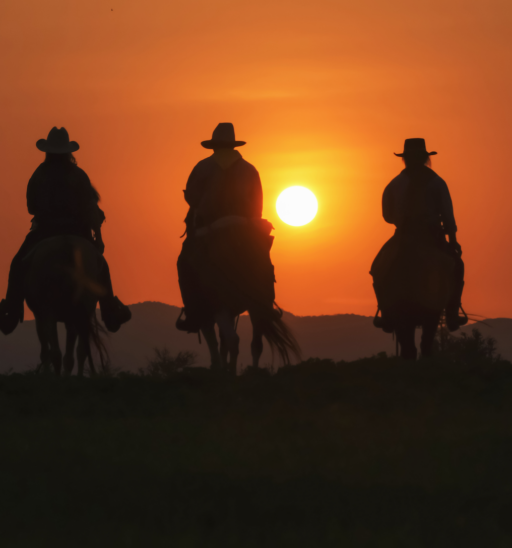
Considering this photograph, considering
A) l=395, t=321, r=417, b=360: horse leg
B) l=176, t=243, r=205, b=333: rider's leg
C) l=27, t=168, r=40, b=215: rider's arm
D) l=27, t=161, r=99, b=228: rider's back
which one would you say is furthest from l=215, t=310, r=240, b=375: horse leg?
l=27, t=168, r=40, b=215: rider's arm

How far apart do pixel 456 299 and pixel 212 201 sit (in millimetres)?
3227

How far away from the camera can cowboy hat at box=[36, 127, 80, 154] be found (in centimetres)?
1065

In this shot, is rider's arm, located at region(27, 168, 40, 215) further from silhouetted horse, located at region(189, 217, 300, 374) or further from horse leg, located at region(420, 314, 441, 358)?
horse leg, located at region(420, 314, 441, 358)

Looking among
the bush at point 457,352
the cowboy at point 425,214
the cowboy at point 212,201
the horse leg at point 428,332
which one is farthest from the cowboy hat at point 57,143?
the bush at point 457,352

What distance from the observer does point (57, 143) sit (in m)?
10.7

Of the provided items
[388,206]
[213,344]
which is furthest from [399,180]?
[213,344]

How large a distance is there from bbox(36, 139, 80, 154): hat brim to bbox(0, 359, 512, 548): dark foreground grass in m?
3.25

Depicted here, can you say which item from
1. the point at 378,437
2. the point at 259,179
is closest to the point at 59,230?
the point at 259,179

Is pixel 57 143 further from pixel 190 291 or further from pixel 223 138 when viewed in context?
pixel 190 291

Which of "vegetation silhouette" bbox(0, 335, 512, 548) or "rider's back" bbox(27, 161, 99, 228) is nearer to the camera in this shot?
"vegetation silhouette" bbox(0, 335, 512, 548)

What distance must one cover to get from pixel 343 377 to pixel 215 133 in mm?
3294

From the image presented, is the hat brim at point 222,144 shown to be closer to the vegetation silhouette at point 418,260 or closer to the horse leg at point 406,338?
the vegetation silhouette at point 418,260

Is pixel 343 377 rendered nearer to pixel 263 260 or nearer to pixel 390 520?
pixel 263 260

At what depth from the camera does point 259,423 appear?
6414mm
